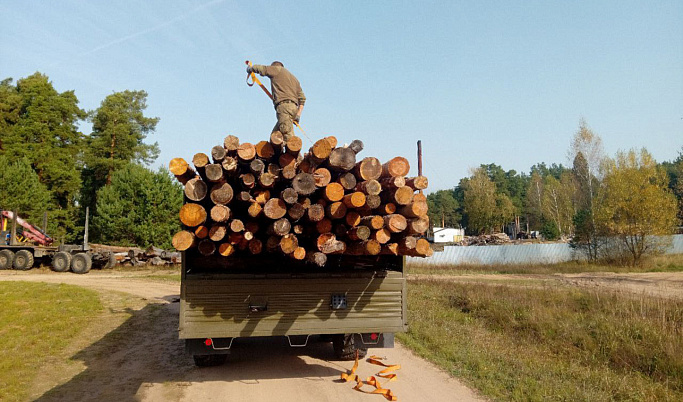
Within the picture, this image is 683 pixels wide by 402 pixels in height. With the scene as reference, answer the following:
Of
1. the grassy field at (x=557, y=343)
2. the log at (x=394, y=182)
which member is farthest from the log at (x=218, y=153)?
the grassy field at (x=557, y=343)

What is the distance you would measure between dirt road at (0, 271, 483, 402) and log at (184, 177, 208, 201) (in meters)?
2.42

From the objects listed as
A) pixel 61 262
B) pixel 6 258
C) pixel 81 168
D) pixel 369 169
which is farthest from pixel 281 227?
pixel 81 168

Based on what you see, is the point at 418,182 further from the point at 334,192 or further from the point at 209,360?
the point at 209,360

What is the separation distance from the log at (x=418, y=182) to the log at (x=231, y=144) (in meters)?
1.98

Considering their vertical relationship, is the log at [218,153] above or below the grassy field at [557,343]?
above

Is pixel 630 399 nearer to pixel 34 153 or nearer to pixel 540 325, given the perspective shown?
pixel 540 325

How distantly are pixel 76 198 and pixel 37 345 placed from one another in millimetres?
40327

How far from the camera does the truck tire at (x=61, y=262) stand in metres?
23.9

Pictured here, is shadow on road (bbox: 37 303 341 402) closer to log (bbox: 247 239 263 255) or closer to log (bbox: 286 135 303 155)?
log (bbox: 247 239 263 255)

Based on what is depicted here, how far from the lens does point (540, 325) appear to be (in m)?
9.55

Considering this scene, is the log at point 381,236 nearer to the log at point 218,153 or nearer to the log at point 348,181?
the log at point 348,181

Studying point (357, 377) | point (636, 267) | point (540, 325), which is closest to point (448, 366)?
point (357, 377)

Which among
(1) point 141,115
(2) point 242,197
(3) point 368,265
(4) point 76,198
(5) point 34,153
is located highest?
(1) point 141,115

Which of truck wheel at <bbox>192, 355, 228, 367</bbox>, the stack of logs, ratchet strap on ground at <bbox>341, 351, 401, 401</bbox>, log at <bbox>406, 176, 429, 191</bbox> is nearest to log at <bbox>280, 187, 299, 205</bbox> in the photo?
the stack of logs
